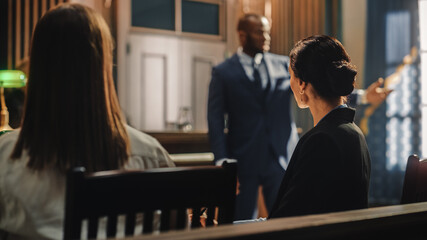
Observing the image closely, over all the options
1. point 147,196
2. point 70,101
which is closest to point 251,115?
point 70,101

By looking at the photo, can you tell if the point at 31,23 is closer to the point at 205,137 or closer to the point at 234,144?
the point at 205,137

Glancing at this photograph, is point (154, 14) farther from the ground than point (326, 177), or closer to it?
farther from the ground

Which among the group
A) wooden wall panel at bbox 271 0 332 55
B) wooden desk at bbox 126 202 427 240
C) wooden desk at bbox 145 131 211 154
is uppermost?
wooden wall panel at bbox 271 0 332 55

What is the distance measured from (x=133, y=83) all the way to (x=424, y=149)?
348cm

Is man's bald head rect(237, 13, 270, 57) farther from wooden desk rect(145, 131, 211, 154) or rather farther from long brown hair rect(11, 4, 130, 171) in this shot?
long brown hair rect(11, 4, 130, 171)

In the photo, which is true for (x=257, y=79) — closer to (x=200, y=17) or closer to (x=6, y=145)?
(x=6, y=145)

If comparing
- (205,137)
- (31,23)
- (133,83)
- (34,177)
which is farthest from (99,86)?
(31,23)

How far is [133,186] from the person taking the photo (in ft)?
2.90

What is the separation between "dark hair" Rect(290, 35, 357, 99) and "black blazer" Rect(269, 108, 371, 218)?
20cm

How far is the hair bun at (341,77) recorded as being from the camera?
4.52 feet

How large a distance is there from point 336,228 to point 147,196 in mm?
366

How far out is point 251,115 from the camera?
2631mm

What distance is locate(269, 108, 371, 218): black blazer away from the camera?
1187 millimetres

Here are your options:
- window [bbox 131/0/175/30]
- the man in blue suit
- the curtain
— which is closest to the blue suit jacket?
the man in blue suit
